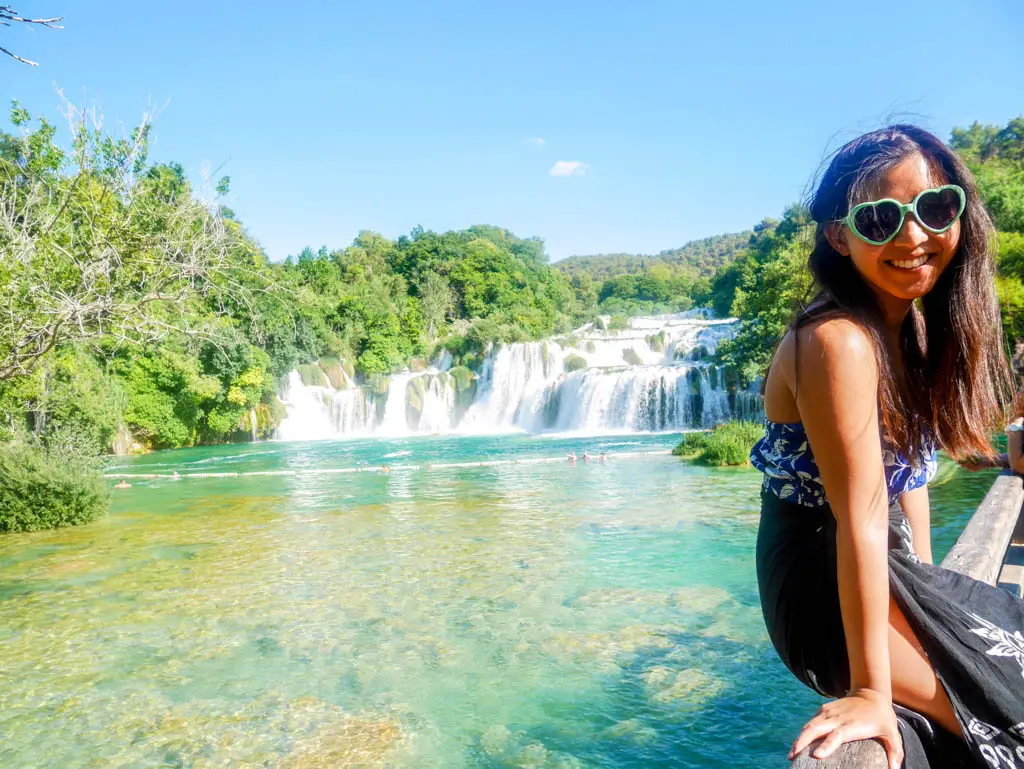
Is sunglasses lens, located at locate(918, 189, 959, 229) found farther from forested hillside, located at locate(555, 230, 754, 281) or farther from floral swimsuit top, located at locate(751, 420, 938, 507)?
forested hillside, located at locate(555, 230, 754, 281)

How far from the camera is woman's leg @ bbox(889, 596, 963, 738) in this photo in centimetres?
145

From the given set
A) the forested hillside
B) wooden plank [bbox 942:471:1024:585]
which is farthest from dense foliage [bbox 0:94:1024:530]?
the forested hillside

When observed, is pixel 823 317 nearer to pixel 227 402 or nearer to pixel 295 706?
pixel 295 706

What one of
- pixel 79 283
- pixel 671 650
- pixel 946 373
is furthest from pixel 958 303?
pixel 79 283

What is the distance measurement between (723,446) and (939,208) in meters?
13.8

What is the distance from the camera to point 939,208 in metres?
1.61

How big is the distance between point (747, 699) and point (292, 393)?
2892 centimetres

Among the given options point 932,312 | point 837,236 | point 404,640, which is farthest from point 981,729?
point 404,640

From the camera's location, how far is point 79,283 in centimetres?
687

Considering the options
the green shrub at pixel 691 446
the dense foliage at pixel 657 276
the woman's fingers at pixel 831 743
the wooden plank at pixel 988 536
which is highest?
the dense foliage at pixel 657 276

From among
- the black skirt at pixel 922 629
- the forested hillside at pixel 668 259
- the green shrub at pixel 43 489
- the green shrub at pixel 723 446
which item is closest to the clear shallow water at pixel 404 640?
the green shrub at pixel 43 489

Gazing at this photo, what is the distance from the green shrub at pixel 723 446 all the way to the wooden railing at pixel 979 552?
11.1 meters

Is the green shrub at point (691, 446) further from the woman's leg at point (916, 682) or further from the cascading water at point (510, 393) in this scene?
the woman's leg at point (916, 682)

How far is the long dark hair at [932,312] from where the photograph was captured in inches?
63.1
